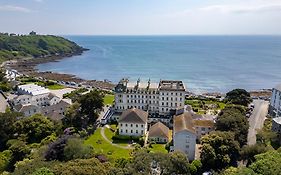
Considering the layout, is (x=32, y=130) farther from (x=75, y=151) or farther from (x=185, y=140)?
(x=185, y=140)

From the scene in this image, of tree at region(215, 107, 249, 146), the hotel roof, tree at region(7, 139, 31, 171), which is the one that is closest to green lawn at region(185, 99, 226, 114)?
tree at region(215, 107, 249, 146)

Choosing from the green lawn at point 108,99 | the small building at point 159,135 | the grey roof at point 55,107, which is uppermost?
the grey roof at point 55,107

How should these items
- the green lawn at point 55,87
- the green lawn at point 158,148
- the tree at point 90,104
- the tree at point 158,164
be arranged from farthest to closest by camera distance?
1. the green lawn at point 55,87
2. the tree at point 90,104
3. the green lawn at point 158,148
4. the tree at point 158,164

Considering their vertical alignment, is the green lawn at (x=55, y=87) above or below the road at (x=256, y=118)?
above

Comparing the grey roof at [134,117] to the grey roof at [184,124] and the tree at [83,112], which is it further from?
the tree at [83,112]

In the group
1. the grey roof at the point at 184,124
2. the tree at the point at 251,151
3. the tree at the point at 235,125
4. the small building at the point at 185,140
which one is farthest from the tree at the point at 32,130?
the tree at the point at 251,151

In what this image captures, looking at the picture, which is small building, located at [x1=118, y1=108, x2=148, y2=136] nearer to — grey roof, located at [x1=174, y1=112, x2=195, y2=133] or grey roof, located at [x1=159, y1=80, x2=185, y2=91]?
grey roof, located at [x1=174, y1=112, x2=195, y2=133]

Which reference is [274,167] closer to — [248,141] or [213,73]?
[248,141]
